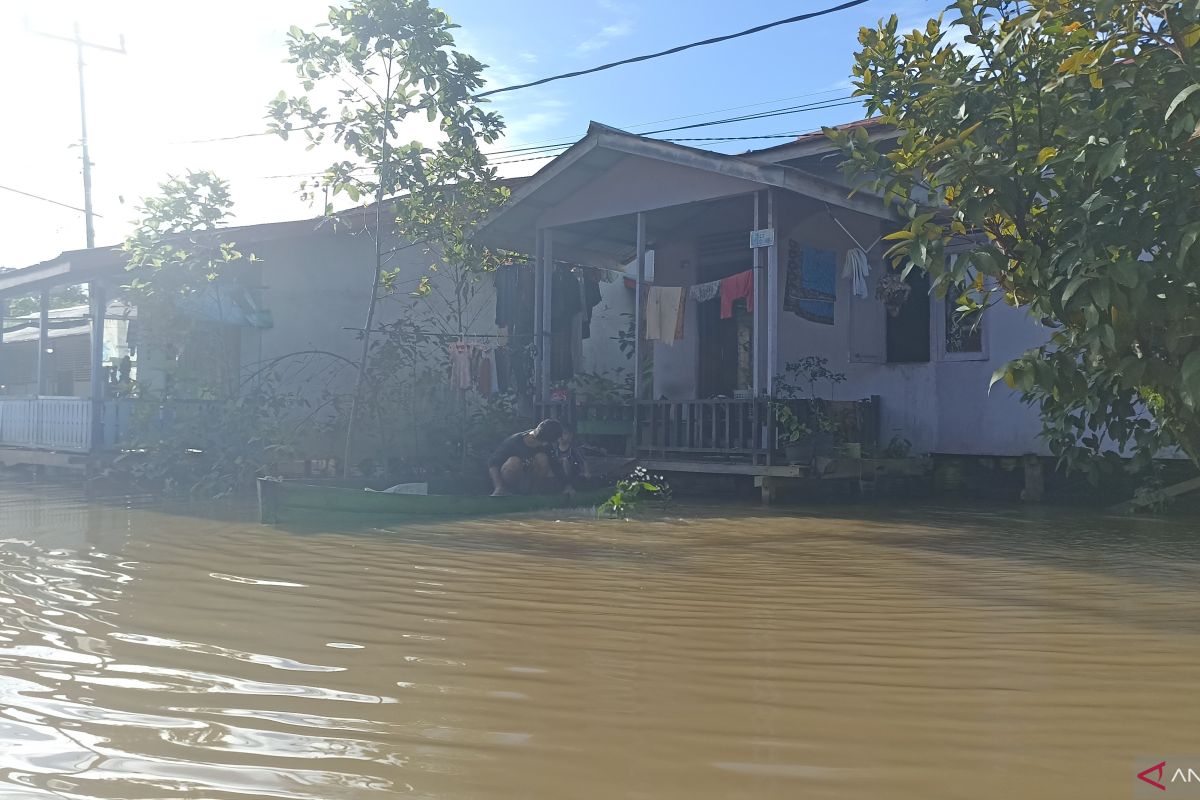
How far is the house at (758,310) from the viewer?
10.9m

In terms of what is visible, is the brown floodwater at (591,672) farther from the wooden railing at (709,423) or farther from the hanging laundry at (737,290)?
the hanging laundry at (737,290)

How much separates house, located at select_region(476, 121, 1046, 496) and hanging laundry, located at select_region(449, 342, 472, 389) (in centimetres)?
→ 100

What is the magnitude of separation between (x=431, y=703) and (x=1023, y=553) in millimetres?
4968

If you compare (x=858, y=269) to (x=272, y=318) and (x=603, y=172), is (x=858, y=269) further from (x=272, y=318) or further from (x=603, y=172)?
(x=272, y=318)

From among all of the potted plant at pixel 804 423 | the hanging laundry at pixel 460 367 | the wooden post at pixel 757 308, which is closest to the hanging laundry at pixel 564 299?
the hanging laundry at pixel 460 367

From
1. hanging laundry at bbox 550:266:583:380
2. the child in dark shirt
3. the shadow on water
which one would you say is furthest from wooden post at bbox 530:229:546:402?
the shadow on water

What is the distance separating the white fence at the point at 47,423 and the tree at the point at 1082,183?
13044 mm

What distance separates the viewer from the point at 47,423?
15.6 meters

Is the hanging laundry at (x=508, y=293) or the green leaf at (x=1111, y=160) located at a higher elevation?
the hanging laundry at (x=508, y=293)

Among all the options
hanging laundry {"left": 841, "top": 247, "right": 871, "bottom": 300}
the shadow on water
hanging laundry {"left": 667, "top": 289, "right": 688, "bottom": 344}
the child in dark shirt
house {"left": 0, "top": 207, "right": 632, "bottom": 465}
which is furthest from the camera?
house {"left": 0, "top": 207, "right": 632, "bottom": 465}

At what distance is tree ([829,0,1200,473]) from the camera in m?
3.85

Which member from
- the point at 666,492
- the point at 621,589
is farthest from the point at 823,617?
the point at 666,492

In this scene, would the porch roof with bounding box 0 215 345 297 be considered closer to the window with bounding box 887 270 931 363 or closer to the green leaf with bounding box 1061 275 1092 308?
the window with bounding box 887 270 931 363

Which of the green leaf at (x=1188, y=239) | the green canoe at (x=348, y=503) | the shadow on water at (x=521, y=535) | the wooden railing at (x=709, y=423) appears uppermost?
the green leaf at (x=1188, y=239)
